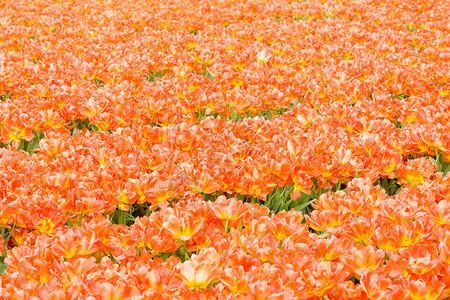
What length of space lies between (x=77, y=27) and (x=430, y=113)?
5384mm

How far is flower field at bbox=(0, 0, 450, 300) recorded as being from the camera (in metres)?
1.81

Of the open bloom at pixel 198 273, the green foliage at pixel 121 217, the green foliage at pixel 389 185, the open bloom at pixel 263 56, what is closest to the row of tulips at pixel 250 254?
Answer: the open bloom at pixel 198 273

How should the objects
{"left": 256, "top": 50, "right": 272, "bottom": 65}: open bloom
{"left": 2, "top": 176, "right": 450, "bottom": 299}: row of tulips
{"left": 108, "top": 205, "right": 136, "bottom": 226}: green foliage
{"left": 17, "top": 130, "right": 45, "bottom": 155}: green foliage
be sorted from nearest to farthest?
{"left": 2, "top": 176, "right": 450, "bottom": 299}: row of tulips, {"left": 108, "top": 205, "right": 136, "bottom": 226}: green foliage, {"left": 17, "top": 130, "right": 45, "bottom": 155}: green foliage, {"left": 256, "top": 50, "right": 272, "bottom": 65}: open bloom

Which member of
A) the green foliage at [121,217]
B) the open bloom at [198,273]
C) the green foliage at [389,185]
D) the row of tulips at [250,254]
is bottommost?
the green foliage at [389,185]

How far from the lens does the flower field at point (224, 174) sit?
1814mm

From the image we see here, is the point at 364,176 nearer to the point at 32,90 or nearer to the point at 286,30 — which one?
→ the point at 32,90

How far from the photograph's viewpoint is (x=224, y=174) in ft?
8.70

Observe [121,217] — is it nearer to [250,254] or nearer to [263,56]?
[250,254]

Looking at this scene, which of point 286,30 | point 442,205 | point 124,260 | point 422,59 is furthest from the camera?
point 286,30

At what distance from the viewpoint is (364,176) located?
2881 mm

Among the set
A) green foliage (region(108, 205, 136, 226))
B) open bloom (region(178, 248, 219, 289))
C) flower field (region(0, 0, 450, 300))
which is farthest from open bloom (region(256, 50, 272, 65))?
open bloom (region(178, 248, 219, 289))

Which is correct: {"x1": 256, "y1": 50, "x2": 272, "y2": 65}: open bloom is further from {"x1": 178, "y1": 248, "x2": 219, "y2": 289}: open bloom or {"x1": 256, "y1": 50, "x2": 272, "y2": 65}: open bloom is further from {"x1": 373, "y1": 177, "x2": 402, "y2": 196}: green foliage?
{"x1": 178, "y1": 248, "x2": 219, "y2": 289}: open bloom

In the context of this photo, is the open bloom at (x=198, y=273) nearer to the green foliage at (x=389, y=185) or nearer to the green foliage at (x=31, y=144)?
the green foliage at (x=389, y=185)

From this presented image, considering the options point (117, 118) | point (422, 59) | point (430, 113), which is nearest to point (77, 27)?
point (117, 118)
